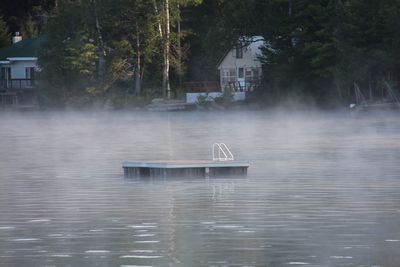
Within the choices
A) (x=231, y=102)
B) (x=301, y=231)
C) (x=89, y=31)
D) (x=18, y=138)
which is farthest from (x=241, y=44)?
(x=301, y=231)

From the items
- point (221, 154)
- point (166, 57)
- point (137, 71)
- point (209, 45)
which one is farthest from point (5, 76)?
point (221, 154)

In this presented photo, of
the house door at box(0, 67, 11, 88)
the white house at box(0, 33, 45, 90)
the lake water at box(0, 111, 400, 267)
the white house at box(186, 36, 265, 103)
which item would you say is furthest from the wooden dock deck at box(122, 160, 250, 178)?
the house door at box(0, 67, 11, 88)

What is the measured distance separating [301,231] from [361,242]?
137 centimetres

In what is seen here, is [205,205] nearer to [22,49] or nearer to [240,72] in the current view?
[240,72]

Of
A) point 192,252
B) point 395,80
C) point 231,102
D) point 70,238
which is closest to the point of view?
point 192,252

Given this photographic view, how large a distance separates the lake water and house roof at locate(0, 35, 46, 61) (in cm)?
5480

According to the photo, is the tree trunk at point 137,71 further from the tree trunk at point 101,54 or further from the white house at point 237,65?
the white house at point 237,65

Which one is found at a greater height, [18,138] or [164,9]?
[164,9]

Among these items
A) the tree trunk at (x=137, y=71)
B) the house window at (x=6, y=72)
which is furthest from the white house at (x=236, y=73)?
the house window at (x=6, y=72)

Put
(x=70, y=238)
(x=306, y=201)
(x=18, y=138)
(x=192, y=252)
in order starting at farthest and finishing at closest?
(x=18, y=138), (x=306, y=201), (x=70, y=238), (x=192, y=252)

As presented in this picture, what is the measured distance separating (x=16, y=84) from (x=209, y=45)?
25.1m

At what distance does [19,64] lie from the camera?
102m

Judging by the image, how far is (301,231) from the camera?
1888 cm

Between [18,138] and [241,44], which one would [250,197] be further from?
[241,44]
